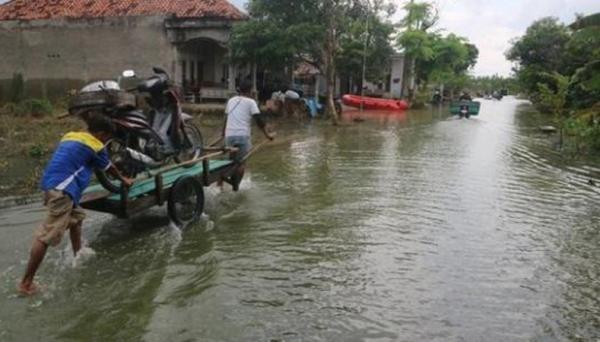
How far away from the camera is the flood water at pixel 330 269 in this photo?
14.5ft

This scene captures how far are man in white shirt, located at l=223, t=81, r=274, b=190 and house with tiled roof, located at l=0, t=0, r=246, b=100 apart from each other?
1787 cm

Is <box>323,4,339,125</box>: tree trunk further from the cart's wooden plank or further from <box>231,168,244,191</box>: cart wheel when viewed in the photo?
the cart's wooden plank

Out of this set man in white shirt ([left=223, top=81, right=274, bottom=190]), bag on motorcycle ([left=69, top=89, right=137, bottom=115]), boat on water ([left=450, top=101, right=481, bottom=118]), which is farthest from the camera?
boat on water ([left=450, top=101, right=481, bottom=118])

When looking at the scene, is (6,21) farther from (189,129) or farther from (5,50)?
(189,129)

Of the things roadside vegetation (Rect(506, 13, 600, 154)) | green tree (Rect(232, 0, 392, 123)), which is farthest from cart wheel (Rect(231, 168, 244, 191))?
green tree (Rect(232, 0, 392, 123))

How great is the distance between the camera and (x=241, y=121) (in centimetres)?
874

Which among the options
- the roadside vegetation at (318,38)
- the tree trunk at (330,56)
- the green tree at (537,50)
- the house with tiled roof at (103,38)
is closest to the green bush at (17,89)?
the house with tiled roof at (103,38)

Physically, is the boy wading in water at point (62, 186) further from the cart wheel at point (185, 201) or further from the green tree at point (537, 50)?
the green tree at point (537, 50)

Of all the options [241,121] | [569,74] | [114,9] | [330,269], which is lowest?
[330,269]

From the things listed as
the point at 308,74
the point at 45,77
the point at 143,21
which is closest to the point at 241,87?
the point at 143,21

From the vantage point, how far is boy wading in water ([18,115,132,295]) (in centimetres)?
477

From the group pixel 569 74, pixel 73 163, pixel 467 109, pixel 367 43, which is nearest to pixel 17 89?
pixel 367 43

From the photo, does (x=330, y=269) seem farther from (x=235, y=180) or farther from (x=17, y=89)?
(x=17, y=89)

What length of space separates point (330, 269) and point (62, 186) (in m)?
2.73
